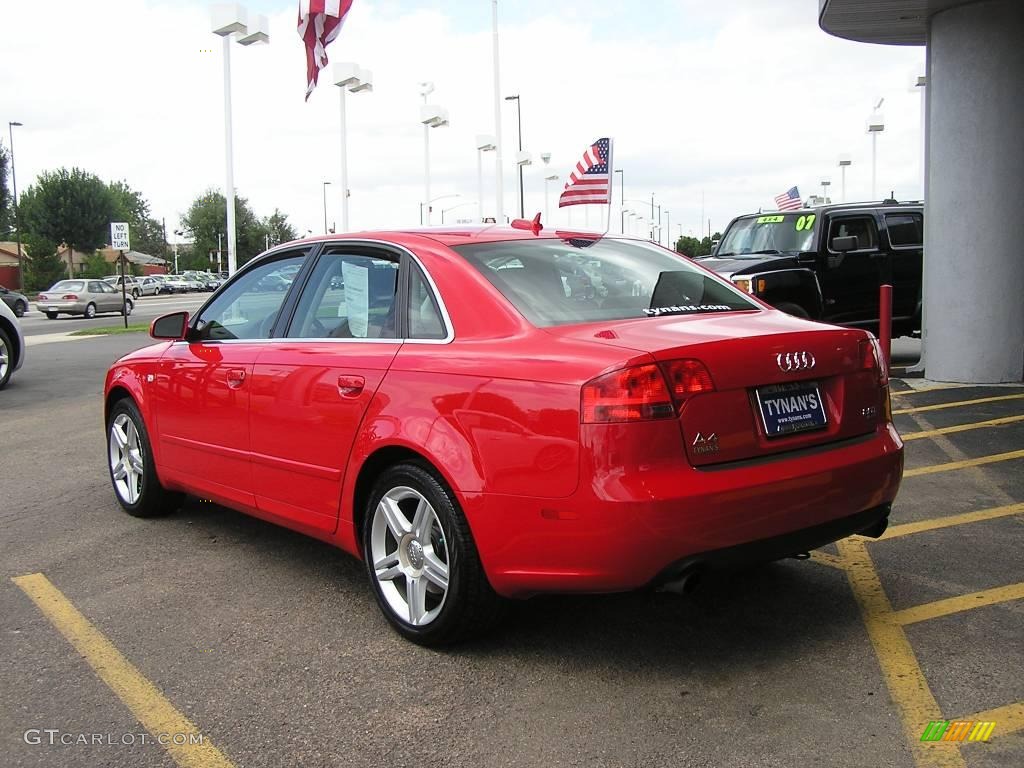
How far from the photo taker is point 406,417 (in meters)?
3.72

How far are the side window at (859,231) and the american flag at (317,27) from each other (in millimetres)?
13193

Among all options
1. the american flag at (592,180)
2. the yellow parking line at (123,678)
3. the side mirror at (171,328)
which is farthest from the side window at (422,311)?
the american flag at (592,180)

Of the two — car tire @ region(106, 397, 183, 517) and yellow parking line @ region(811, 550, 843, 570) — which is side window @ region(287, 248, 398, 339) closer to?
car tire @ region(106, 397, 183, 517)

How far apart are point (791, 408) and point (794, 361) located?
16 centimetres

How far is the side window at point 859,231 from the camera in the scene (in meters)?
12.5

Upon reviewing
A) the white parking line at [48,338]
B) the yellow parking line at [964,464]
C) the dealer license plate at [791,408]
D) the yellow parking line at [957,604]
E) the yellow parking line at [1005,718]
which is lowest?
the yellow parking line at [1005,718]

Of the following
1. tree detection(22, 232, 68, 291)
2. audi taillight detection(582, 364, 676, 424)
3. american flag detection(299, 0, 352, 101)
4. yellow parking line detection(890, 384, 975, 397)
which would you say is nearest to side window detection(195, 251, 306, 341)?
audi taillight detection(582, 364, 676, 424)

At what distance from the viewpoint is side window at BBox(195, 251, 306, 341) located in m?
4.82

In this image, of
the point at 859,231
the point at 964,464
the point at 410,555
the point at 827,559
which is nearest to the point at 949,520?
the point at 827,559

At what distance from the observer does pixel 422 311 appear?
399cm

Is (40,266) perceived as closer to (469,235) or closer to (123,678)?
(469,235)

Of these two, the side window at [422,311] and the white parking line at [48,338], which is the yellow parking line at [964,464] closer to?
the side window at [422,311]

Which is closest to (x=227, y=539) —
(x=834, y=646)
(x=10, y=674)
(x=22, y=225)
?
(x=10, y=674)

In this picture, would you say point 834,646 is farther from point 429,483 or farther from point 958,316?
point 958,316
